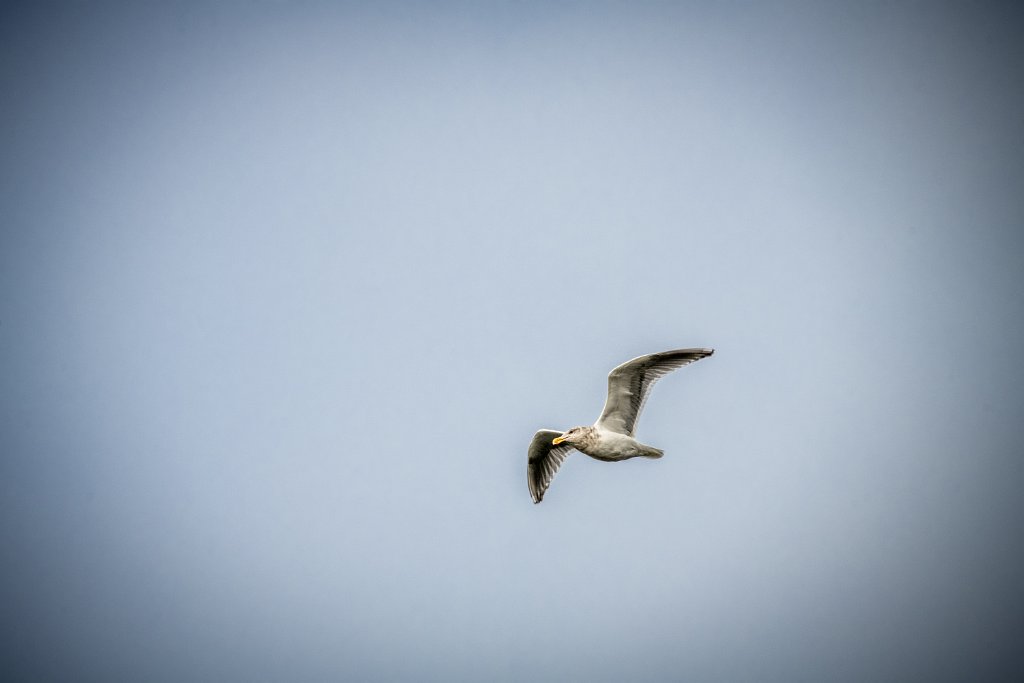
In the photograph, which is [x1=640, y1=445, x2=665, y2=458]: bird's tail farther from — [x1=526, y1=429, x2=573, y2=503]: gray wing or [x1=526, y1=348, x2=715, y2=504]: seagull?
[x1=526, y1=429, x2=573, y2=503]: gray wing

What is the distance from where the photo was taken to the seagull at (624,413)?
10359 millimetres

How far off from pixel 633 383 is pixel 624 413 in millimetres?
656

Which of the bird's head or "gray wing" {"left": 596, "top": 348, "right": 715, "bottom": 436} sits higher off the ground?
"gray wing" {"left": 596, "top": 348, "right": 715, "bottom": 436}

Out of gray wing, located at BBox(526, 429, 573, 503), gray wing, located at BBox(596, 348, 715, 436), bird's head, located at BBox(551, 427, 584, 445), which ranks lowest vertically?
gray wing, located at BBox(526, 429, 573, 503)

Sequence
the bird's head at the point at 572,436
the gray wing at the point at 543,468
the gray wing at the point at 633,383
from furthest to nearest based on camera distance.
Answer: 1. the gray wing at the point at 543,468
2. the bird's head at the point at 572,436
3. the gray wing at the point at 633,383

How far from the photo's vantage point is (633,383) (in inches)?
423

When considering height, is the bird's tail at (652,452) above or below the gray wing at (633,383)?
below

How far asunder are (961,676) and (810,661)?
10.0m

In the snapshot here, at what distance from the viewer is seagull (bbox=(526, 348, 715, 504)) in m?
10.4

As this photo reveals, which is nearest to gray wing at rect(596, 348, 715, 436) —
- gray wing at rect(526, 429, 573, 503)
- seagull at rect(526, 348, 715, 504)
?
seagull at rect(526, 348, 715, 504)

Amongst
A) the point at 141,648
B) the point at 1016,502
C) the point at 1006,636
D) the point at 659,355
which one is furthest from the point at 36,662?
the point at 1016,502

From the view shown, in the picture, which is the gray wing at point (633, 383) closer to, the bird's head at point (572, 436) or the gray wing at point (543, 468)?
the bird's head at point (572, 436)

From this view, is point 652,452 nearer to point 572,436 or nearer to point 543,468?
point 572,436

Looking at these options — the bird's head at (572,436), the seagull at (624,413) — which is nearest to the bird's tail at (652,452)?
the seagull at (624,413)
